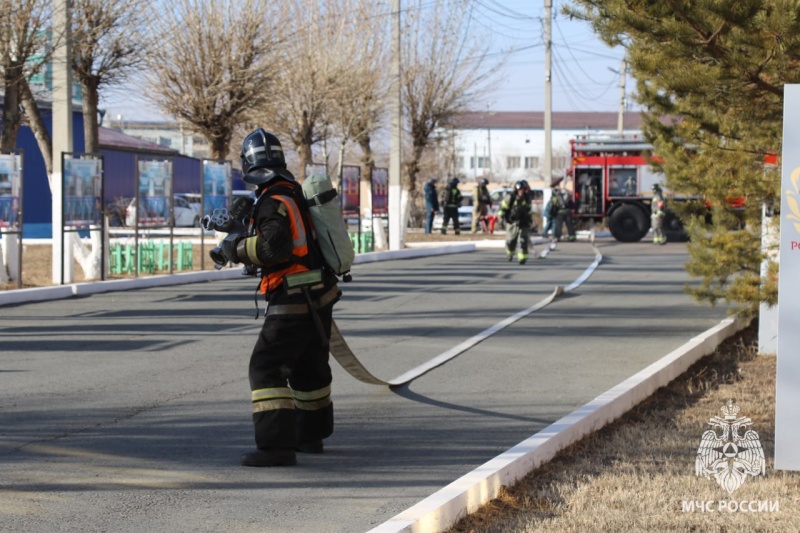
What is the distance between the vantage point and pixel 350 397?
347 inches

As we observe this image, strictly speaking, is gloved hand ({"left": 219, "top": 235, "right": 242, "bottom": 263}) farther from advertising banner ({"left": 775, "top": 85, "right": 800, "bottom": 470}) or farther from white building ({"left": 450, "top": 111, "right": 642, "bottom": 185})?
white building ({"left": 450, "top": 111, "right": 642, "bottom": 185})

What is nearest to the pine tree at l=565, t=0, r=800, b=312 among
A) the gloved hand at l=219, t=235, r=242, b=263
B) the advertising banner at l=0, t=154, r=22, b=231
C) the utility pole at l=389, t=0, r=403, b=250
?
the gloved hand at l=219, t=235, r=242, b=263

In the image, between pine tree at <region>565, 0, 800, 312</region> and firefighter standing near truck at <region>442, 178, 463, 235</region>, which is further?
firefighter standing near truck at <region>442, 178, 463, 235</region>

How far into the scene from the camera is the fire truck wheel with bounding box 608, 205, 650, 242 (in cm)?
3550

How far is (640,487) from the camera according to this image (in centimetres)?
589

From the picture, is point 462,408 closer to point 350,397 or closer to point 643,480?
point 350,397

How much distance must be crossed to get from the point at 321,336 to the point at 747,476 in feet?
7.74

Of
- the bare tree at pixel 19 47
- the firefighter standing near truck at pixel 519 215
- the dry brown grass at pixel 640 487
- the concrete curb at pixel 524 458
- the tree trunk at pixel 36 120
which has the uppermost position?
the bare tree at pixel 19 47

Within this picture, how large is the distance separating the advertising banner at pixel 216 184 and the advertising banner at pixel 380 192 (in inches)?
245

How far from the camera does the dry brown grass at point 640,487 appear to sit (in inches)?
208

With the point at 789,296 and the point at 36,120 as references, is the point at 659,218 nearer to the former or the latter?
the point at 36,120

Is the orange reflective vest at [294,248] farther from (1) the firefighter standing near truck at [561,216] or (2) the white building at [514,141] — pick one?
(2) the white building at [514,141]

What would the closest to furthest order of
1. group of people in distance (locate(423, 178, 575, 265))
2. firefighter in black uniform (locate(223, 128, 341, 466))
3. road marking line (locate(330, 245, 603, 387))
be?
firefighter in black uniform (locate(223, 128, 341, 466))
road marking line (locate(330, 245, 603, 387))
group of people in distance (locate(423, 178, 575, 265))

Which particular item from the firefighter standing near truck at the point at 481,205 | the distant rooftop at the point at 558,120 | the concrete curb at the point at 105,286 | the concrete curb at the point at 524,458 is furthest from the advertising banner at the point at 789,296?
the distant rooftop at the point at 558,120
